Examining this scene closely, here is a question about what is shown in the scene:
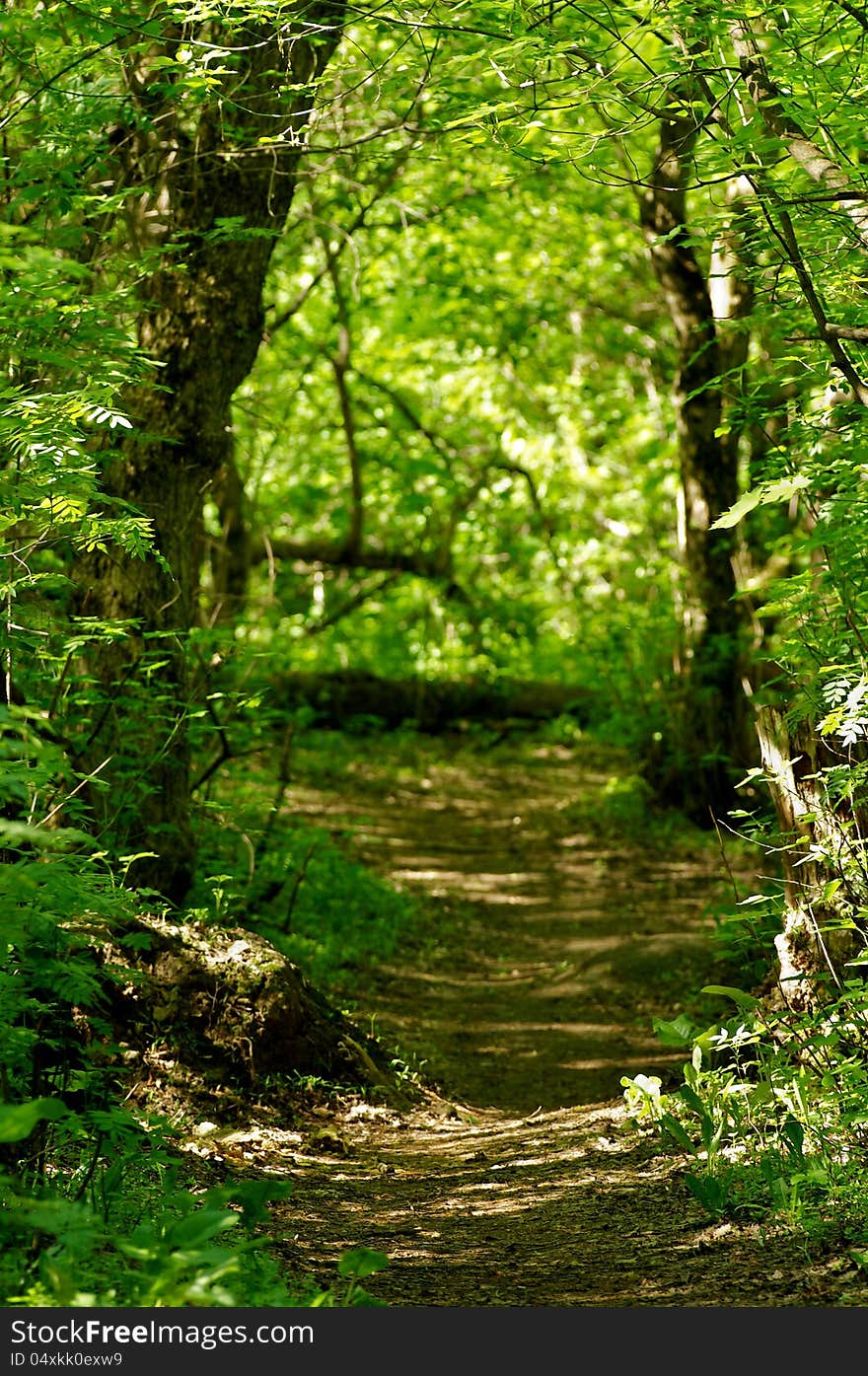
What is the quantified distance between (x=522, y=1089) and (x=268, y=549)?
346 centimetres

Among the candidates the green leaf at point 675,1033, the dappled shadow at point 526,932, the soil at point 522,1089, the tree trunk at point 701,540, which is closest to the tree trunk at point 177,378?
the soil at point 522,1089

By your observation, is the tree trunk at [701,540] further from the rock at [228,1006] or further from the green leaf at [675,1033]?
the green leaf at [675,1033]

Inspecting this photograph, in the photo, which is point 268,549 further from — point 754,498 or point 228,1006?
point 754,498

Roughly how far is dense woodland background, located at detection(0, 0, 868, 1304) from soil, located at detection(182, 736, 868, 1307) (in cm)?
26

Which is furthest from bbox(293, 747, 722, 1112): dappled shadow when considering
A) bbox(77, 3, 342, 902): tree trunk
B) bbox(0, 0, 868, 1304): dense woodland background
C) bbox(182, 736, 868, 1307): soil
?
bbox(77, 3, 342, 902): tree trunk

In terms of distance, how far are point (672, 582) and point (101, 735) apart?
7089mm

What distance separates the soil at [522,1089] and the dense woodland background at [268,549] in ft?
0.87

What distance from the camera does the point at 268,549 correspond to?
7.50 meters

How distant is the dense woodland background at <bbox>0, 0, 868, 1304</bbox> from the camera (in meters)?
3.71

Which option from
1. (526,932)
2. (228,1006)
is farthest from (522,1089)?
(526,932)

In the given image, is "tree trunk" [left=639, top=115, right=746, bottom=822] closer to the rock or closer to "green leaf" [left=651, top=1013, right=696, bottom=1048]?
the rock

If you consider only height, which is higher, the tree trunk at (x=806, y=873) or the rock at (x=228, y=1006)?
the tree trunk at (x=806, y=873)

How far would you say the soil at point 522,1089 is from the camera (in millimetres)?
3730

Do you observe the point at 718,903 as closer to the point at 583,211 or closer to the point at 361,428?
the point at 583,211
